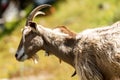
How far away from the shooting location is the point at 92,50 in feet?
37.9

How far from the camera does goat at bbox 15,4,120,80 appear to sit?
11289 mm

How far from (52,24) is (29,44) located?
55.8 ft

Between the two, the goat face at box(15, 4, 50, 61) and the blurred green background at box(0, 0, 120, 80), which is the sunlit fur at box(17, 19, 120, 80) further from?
the blurred green background at box(0, 0, 120, 80)

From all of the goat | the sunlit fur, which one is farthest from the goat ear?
the sunlit fur

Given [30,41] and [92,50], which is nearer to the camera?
[92,50]

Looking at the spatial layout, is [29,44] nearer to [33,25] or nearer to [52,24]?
[33,25]

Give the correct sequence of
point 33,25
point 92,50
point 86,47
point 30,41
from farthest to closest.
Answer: point 30,41, point 33,25, point 86,47, point 92,50

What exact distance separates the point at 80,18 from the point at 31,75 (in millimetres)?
7236

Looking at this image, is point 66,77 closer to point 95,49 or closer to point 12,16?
point 95,49

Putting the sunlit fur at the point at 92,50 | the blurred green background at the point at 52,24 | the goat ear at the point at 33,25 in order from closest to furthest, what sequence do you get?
the sunlit fur at the point at 92,50
the goat ear at the point at 33,25
the blurred green background at the point at 52,24

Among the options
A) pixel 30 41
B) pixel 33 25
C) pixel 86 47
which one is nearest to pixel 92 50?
pixel 86 47

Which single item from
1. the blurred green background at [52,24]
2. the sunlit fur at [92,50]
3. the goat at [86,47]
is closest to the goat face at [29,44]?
the goat at [86,47]

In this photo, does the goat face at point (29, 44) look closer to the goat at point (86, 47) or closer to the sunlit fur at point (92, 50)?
the goat at point (86, 47)

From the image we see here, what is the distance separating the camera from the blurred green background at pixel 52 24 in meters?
23.0
